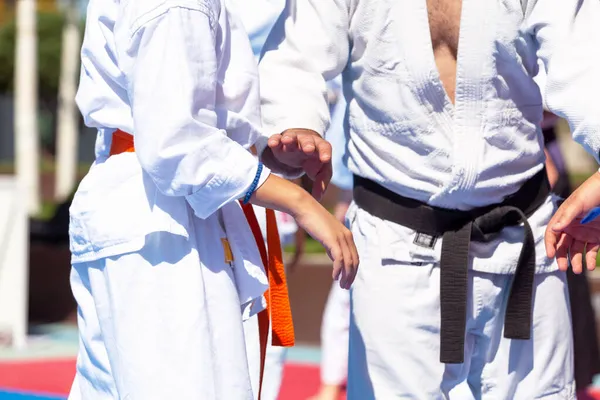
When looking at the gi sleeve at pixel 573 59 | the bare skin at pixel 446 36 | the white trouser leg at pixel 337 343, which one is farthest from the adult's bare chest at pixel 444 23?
the white trouser leg at pixel 337 343

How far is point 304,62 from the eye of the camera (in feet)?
9.58

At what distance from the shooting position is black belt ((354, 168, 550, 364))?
2.81 m

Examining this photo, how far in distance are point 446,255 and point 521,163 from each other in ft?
1.04

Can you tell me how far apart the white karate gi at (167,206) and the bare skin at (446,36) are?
555 mm

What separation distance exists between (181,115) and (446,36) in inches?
34.5

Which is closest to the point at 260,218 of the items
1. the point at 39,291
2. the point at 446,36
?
the point at 446,36

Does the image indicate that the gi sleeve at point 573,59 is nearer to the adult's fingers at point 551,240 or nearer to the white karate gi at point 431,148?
the white karate gi at point 431,148

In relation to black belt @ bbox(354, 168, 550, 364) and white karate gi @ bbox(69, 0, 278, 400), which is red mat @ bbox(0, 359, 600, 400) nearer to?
black belt @ bbox(354, 168, 550, 364)

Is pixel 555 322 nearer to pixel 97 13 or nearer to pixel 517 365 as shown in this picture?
pixel 517 365

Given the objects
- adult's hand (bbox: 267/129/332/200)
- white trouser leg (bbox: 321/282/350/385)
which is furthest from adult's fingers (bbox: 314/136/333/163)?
white trouser leg (bbox: 321/282/350/385)

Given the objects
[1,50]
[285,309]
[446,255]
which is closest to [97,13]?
[285,309]

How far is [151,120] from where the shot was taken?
2.27 metres

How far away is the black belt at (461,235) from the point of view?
111 inches

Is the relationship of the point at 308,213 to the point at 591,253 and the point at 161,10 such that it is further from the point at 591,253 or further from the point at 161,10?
the point at 591,253
